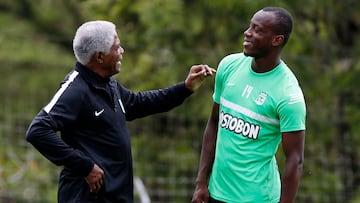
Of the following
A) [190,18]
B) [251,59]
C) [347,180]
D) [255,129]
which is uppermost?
[251,59]

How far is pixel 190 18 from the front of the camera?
11.7 m

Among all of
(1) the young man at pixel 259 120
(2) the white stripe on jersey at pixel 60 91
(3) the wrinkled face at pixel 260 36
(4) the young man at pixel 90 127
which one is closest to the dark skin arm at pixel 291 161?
(1) the young man at pixel 259 120

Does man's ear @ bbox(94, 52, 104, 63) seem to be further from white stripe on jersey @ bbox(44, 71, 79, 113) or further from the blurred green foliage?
the blurred green foliage

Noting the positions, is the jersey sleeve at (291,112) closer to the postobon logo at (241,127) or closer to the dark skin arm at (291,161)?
the dark skin arm at (291,161)

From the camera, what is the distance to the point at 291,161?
539cm

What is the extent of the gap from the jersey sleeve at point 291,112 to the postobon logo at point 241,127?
168 millimetres

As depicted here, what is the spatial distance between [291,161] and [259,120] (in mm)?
285

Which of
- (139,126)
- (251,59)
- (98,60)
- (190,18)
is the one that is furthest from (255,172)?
(190,18)

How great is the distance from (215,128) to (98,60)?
0.82m

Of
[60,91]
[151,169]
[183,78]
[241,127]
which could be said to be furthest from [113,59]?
[183,78]

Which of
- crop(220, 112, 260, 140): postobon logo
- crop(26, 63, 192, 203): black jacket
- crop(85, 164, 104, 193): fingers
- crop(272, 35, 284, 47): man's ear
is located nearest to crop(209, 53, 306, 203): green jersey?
crop(220, 112, 260, 140): postobon logo

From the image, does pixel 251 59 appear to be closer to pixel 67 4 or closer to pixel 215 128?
pixel 215 128

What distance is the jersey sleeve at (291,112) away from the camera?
17.4 feet

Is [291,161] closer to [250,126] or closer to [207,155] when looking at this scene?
[250,126]
